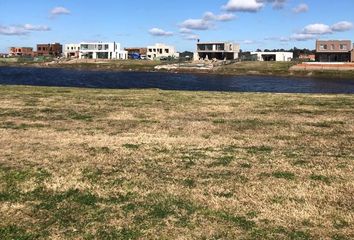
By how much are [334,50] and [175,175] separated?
6598 inches

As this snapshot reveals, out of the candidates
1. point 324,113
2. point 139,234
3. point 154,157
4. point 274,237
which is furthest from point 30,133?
point 324,113

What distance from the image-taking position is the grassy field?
428 inches

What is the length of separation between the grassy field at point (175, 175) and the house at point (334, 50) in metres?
153

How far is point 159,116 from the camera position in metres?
24.9

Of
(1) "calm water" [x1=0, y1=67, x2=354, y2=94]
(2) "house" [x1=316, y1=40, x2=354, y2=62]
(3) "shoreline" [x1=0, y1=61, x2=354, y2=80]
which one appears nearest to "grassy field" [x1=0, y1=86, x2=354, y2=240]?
(1) "calm water" [x1=0, y1=67, x2=354, y2=94]

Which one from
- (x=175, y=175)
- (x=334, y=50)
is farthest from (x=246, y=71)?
(x=175, y=175)

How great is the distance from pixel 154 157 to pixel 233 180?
351 centimetres

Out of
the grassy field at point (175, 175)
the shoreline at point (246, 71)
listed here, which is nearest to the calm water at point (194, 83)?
the shoreline at point (246, 71)

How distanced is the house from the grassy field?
153 meters

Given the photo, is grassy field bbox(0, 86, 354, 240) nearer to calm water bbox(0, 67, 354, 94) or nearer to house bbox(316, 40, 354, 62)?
calm water bbox(0, 67, 354, 94)

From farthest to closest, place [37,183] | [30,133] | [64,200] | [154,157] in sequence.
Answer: [30,133] < [154,157] < [37,183] < [64,200]

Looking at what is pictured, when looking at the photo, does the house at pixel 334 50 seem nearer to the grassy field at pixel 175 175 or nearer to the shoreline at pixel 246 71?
the shoreline at pixel 246 71

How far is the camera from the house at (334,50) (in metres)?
168

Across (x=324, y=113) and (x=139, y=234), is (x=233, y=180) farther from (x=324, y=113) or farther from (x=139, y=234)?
(x=324, y=113)
